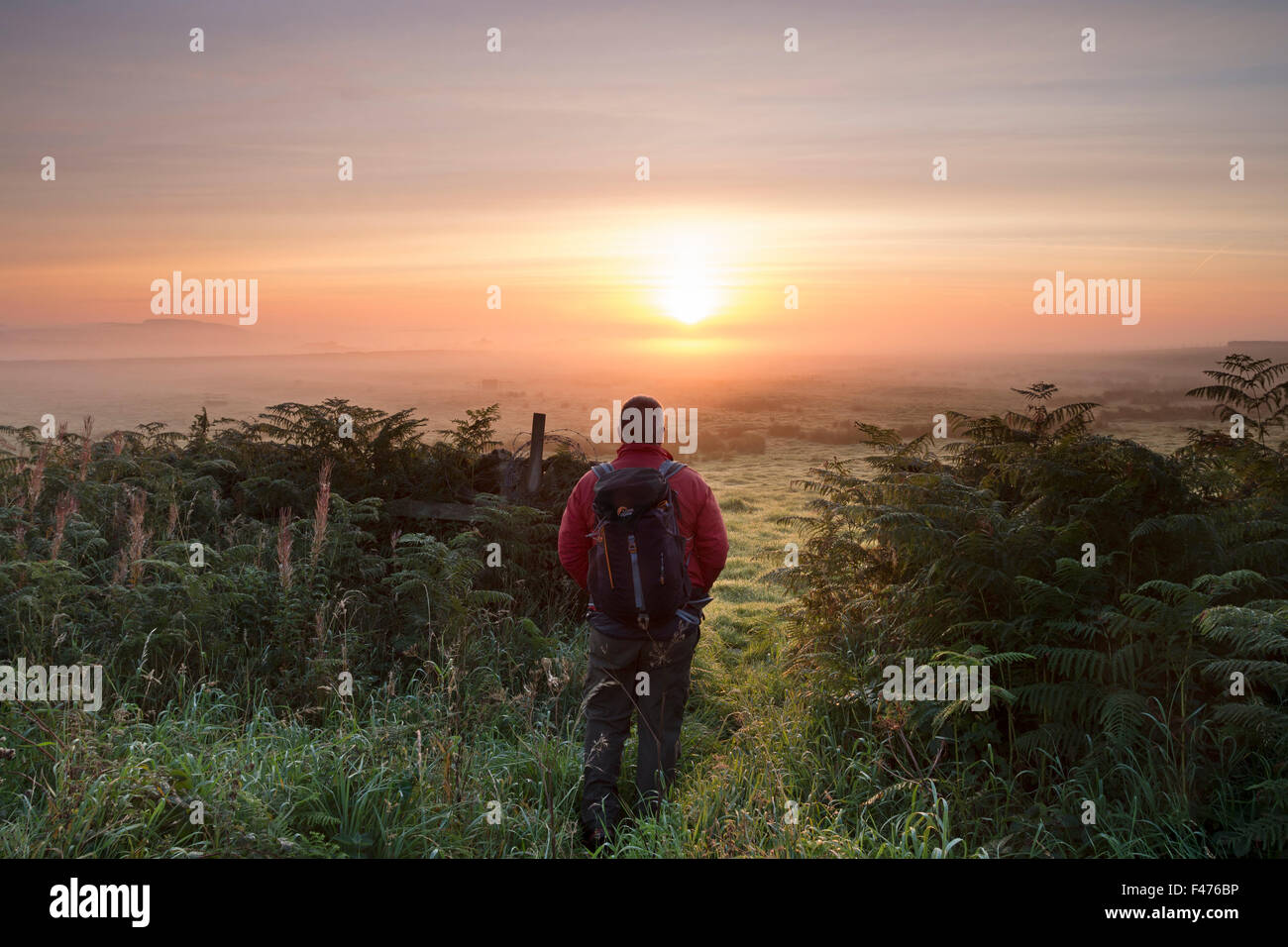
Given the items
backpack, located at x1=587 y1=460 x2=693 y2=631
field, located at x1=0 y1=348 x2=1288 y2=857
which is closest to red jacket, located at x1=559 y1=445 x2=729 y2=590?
backpack, located at x1=587 y1=460 x2=693 y2=631

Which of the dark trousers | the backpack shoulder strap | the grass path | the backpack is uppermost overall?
the backpack shoulder strap

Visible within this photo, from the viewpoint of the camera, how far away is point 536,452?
40.6 feet

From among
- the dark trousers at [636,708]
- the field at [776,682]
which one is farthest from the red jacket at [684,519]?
the field at [776,682]

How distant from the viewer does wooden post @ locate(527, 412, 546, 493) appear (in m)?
12.3

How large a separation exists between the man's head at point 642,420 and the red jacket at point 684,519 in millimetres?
83

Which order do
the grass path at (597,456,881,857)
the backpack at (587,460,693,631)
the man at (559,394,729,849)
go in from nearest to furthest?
1. the grass path at (597,456,881,857)
2. the backpack at (587,460,693,631)
3. the man at (559,394,729,849)

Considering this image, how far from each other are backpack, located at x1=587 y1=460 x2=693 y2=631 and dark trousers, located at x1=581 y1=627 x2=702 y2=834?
0.25 meters

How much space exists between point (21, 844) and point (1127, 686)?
681cm

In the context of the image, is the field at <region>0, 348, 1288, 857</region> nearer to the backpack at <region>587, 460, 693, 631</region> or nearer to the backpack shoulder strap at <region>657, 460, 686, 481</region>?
the backpack at <region>587, 460, 693, 631</region>

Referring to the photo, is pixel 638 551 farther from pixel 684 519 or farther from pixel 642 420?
pixel 642 420

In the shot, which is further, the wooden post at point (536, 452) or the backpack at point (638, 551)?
the wooden post at point (536, 452)

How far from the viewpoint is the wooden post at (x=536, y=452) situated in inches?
483

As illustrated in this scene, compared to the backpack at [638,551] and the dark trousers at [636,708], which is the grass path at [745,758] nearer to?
→ the dark trousers at [636,708]

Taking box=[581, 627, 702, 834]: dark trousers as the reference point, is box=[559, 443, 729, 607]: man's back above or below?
above
